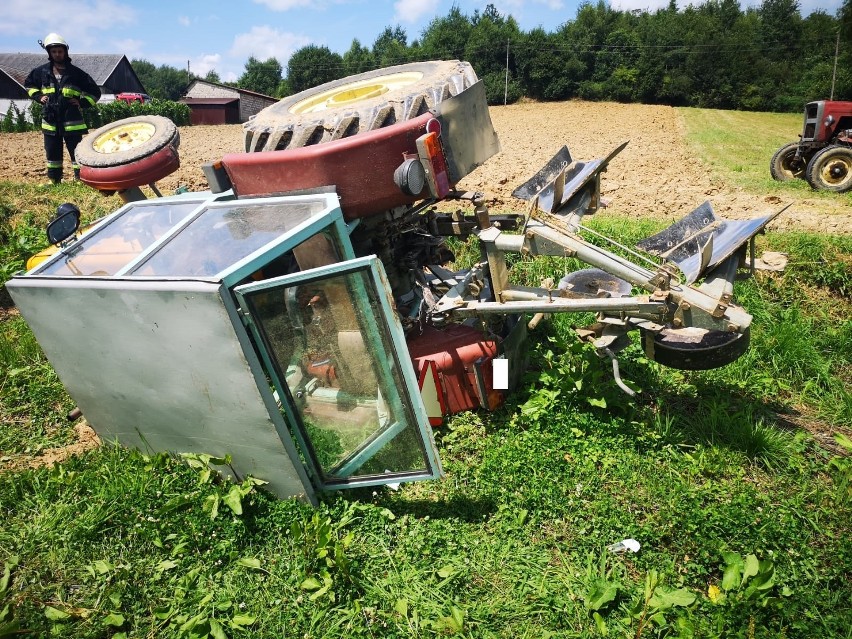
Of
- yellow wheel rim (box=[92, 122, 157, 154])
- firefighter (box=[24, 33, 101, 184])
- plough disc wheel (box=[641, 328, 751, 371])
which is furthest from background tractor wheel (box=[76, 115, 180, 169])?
plough disc wheel (box=[641, 328, 751, 371])

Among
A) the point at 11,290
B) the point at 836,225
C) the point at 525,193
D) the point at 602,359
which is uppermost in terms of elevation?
the point at 11,290

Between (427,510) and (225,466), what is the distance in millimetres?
1252

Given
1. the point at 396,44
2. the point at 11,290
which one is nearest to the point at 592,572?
the point at 11,290

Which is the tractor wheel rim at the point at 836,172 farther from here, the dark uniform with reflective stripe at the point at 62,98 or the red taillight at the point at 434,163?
the dark uniform with reflective stripe at the point at 62,98

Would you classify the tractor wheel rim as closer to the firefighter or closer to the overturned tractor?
the overturned tractor

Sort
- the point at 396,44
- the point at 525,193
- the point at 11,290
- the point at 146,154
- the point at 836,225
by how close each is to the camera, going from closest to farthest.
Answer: the point at 11,290 < the point at 525,193 < the point at 146,154 < the point at 836,225 < the point at 396,44

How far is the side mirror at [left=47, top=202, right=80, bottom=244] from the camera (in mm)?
3525

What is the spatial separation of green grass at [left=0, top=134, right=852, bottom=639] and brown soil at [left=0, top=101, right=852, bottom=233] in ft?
8.96

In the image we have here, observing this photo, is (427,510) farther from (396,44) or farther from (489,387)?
(396,44)

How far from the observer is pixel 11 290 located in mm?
3182

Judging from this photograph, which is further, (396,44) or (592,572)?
(396,44)

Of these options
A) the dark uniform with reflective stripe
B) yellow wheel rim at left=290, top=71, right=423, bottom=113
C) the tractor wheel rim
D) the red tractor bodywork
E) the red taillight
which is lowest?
the tractor wheel rim

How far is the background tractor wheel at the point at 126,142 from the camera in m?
4.52

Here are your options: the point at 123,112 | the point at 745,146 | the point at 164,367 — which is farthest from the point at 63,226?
the point at 123,112
